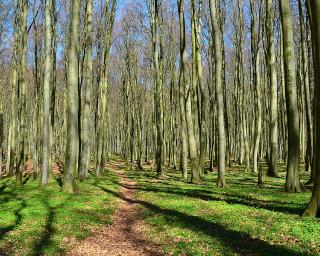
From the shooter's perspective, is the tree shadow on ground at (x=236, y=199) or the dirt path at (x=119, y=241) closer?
the dirt path at (x=119, y=241)

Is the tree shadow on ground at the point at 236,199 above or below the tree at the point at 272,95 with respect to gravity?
below

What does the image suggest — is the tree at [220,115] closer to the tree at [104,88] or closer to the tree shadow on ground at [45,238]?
the tree shadow on ground at [45,238]

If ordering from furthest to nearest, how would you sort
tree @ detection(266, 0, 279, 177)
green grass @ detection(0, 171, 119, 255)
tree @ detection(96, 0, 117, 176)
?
tree @ detection(96, 0, 117, 176) < tree @ detection(266, 0, 279, 177) < green grass @ detection(0, 171, 119, 255)

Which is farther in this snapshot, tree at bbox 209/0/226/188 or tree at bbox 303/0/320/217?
tree at bbox 209/0/226/188

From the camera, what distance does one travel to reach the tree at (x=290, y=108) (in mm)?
15336

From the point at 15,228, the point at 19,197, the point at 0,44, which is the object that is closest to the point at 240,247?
the point at 15,228

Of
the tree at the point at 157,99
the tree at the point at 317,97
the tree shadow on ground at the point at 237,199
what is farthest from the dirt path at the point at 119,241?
the tree at the point at 157,99

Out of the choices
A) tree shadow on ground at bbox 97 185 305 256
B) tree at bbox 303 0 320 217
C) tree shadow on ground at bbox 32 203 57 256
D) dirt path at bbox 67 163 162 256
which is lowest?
dirt path at bbox 67 163 162 256

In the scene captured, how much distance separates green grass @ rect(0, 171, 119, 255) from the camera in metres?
9.74

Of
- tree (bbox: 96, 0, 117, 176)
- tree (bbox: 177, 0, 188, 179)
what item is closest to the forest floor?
tree (bbox: 177, 0, 188, 179)

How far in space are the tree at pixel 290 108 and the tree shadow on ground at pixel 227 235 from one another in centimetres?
569

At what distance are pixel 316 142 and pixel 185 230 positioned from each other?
4674 millimetres

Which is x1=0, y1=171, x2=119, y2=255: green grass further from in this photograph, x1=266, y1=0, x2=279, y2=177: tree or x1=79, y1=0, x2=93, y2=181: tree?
x1=266, y1=0, x2=279, y2=177: tree

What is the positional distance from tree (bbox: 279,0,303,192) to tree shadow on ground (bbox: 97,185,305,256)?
224 inches
